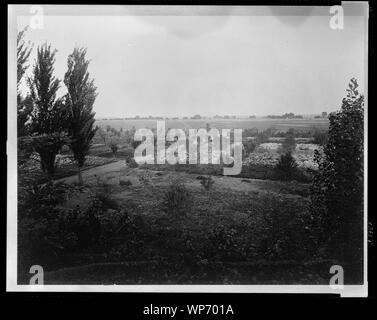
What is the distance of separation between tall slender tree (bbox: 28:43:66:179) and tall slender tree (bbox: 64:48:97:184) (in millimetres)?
117

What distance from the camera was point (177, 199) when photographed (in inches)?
151

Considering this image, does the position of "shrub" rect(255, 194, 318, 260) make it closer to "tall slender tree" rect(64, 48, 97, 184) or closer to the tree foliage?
the tree foliage

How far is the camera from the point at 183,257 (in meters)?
3.76

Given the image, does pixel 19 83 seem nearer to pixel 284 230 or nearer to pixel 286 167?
pixel 286 167

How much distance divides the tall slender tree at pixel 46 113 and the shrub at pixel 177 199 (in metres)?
1.39

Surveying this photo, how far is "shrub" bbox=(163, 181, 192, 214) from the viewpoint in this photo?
3.84 meters

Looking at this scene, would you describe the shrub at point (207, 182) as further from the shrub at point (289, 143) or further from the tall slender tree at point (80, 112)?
the tall slender tree at point (80, 112)

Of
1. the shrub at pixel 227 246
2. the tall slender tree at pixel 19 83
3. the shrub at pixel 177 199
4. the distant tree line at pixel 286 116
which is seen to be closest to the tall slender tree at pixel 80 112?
the tall slender tree at pixel 19 83

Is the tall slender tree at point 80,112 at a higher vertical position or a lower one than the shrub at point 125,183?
higher

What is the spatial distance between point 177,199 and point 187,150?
A: 1.93 ft

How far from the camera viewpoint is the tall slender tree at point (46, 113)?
3.83 m

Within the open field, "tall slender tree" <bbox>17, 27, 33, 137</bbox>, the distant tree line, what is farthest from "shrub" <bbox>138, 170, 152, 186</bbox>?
the distant tree line

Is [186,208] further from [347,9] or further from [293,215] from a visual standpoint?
[347,9]

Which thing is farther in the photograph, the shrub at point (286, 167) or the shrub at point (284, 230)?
the shrub at point (286, 167)
